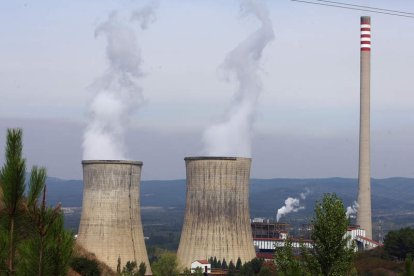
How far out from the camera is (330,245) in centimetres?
1528

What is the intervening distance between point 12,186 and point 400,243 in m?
40.5

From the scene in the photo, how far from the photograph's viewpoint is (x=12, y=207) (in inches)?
295

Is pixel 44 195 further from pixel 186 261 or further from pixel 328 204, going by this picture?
pixel 186 261

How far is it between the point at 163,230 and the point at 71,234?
15858 cm

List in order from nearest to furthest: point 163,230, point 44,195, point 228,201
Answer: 1. point 44,195
2. point 228,201
3. point 163,230

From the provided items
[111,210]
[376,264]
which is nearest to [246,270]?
[376,264]

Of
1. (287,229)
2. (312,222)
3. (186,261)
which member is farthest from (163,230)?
(312,222)

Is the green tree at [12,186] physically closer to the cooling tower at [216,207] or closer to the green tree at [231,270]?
the cooling tower at [216,207]

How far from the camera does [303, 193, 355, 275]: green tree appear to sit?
15289 millimetres

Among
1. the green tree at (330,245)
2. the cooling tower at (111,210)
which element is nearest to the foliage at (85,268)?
the cooling tower at (111,210)

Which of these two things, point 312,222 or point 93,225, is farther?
point 93,225

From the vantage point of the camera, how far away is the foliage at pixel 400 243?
4519 centimetres

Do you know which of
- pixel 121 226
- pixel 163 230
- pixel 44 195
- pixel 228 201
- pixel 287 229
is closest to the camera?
pixel 44 195

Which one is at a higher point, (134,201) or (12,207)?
(134,201)
